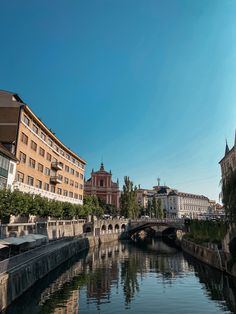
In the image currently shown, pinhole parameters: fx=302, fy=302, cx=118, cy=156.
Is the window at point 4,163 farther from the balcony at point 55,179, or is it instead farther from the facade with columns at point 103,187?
the facade with columns at point 103,187

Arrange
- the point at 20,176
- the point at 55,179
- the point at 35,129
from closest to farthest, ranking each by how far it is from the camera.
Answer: the point at 20,176
the point at 35,129
the point at 55,179

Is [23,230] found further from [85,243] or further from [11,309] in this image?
[85,243]

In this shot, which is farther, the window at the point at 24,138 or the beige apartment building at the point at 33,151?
the window at the point at 24,138

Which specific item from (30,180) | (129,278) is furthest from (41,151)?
(129,278)

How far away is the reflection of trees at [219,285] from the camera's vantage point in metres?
27.6

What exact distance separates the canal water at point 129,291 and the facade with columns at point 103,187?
334 ft

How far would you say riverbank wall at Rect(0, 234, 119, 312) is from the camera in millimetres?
22750

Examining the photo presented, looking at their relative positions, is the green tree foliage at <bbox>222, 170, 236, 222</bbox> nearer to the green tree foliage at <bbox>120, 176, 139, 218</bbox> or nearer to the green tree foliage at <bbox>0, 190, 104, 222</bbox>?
the green tree foliage at <bbox>0, 190, 104, 222</bbox>

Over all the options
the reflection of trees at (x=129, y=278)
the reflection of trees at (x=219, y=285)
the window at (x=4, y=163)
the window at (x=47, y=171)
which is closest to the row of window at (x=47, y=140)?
the window at (x=47, y=171)

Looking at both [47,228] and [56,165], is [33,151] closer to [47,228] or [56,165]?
[56,165]

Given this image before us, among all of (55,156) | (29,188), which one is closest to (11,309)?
(29,188)

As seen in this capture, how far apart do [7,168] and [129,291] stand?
3098cm

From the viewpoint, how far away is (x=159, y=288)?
33125 millimetres

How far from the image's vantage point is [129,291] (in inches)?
1242
